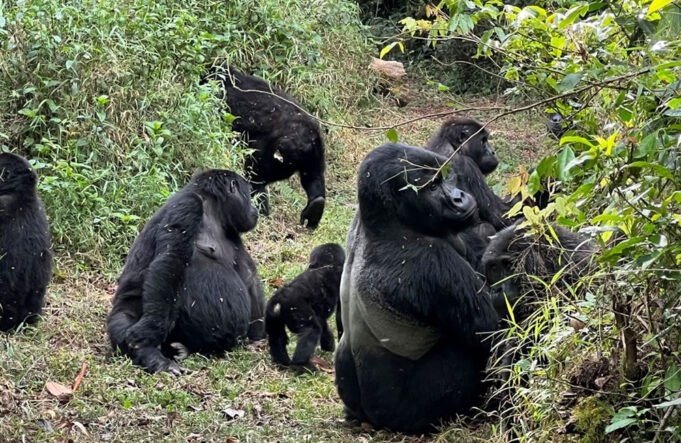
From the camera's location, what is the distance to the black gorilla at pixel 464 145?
8.28 m

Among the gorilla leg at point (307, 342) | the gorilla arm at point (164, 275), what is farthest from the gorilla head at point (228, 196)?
the gorilla leg at point (307, 342)

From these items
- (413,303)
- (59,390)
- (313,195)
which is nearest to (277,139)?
(313,195)

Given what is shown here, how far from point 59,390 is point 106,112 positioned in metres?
3.67

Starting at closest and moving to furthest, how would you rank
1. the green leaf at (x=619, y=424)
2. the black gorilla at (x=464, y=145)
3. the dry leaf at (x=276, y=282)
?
1. the green leaf at (x=619, y=424)
2. the dry leaf at (x=276, y=282)
3. the black gorilla at (x=464, y=145)

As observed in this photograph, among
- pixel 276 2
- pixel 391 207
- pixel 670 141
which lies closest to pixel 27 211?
pixel 391 207

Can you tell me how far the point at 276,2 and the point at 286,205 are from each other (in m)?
2.68

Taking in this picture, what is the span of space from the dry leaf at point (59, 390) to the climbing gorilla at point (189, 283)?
643mm

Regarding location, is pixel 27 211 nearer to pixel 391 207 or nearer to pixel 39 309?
pixel 39 309

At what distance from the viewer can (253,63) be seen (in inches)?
444

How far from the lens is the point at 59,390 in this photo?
537 centimetres

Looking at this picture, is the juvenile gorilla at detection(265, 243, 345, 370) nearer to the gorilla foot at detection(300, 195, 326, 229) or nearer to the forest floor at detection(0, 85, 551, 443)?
the forest floor at detection(0, 85, 551, 443)

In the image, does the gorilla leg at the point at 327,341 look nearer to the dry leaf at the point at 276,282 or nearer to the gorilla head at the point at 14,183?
the dry leaf at the point at 276,282

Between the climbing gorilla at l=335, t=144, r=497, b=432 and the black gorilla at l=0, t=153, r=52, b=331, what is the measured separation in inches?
93.9

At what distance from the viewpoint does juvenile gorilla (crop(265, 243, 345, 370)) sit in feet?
20.6
